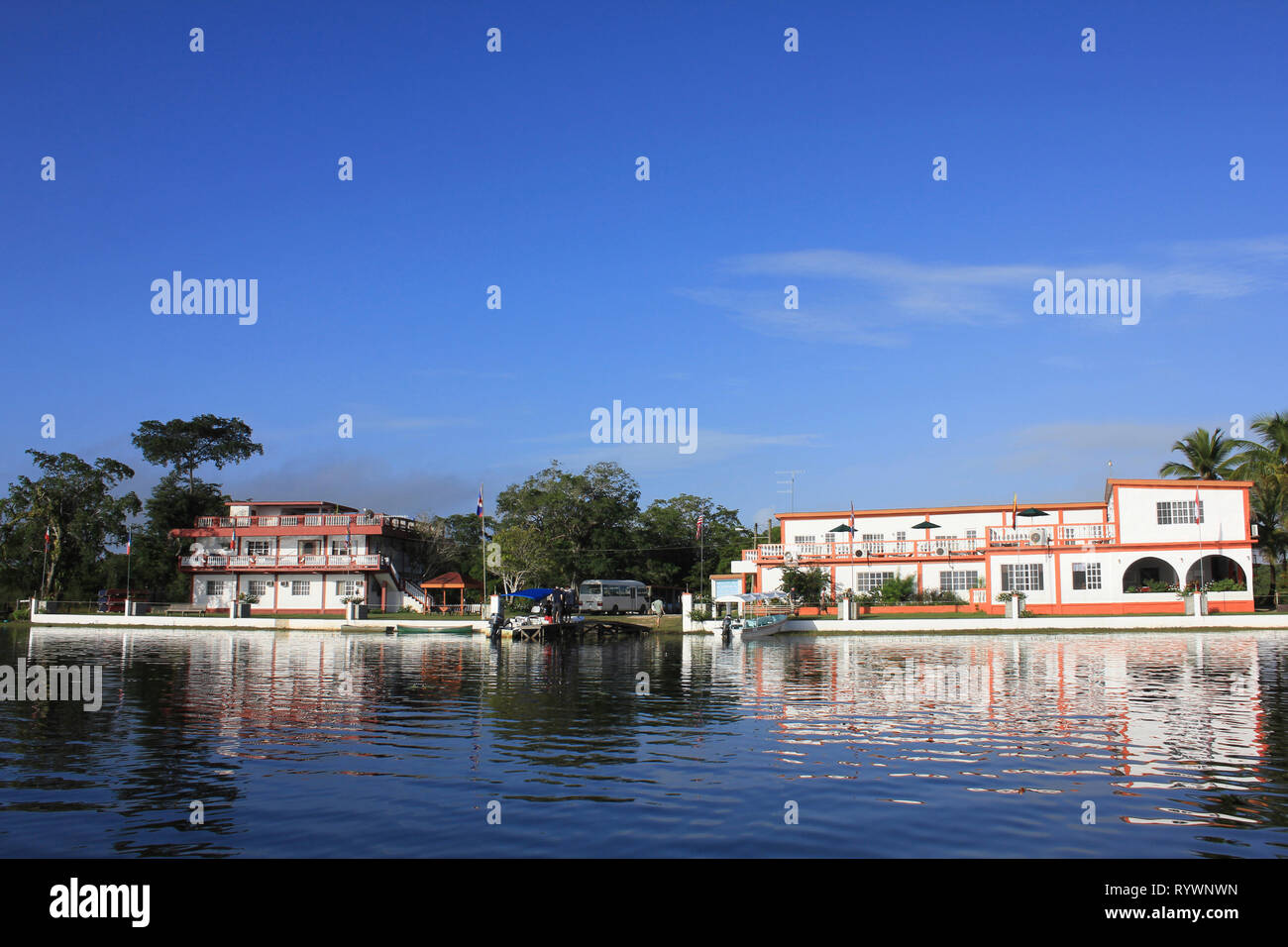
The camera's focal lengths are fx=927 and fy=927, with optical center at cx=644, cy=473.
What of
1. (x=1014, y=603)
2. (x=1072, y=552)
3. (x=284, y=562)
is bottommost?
(x=1014, y=603)

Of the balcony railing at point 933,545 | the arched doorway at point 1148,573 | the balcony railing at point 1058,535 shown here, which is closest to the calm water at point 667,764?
the balcony railing at point 1058,535

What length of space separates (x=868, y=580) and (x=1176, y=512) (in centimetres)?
1767

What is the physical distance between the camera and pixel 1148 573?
55.6 m

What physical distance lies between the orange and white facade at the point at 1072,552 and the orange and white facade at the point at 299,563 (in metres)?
27.5

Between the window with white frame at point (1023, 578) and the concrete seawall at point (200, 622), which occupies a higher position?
the window with white frame at point (1023, 578)

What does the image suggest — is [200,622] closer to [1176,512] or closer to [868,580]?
[868,580]

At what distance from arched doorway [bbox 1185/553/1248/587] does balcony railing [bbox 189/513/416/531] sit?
2097 inches

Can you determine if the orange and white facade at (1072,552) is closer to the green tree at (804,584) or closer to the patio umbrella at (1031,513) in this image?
the patio umbrella at (1031,513)

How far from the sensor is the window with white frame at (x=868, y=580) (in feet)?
190

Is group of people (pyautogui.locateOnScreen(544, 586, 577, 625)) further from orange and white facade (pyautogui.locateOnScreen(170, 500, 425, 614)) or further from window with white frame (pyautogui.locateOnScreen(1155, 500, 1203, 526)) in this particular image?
window with white frame (pyautogui.locateOnScreen(1155, 500, 1203, 526))

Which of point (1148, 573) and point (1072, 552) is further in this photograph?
point (1148, 573)

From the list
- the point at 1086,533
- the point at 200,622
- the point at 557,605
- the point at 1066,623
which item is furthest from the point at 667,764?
the point at 200,622

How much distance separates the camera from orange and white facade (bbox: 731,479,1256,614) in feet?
169
